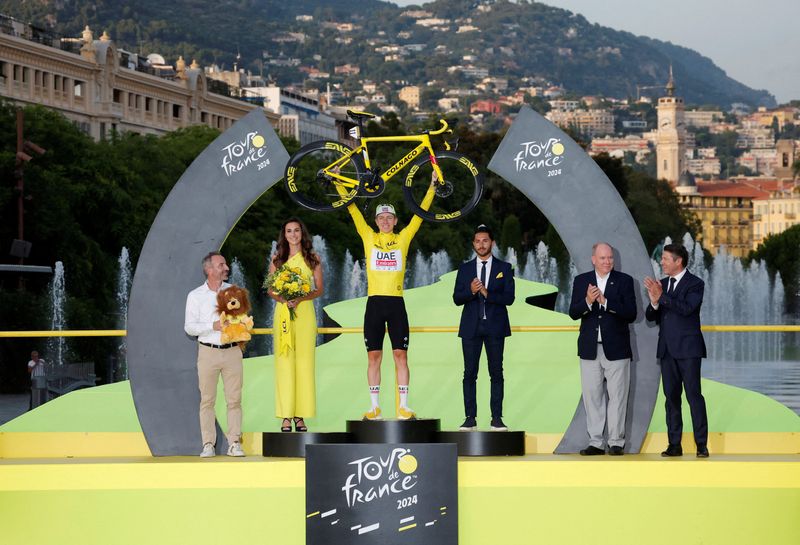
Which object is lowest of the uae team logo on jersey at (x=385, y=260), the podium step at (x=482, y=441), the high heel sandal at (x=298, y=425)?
the podium step at (x=482, y=441)

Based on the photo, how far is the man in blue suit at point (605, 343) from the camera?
1191 centimetres

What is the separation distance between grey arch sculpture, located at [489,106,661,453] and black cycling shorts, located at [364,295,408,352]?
1.46 m

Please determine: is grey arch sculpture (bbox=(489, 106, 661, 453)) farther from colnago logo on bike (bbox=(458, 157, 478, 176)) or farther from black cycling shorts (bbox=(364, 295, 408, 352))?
black cycling shorts (bbox=(364, 295, 408, 352))

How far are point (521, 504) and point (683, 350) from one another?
71.5 inches

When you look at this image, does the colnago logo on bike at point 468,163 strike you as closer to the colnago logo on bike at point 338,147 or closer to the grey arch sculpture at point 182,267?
the colnago logo on bike at point 338,147

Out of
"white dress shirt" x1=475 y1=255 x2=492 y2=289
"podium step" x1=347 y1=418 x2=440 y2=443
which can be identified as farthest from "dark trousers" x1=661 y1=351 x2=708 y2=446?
"podium step" x1=347 y1=418 x2=440 y2=443

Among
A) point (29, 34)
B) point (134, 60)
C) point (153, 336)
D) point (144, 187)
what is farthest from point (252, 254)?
point (134, 60)

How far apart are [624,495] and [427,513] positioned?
4.67 ft

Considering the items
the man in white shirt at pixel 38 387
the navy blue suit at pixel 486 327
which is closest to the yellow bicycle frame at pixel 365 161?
the navy blue suit at pixel 486 327

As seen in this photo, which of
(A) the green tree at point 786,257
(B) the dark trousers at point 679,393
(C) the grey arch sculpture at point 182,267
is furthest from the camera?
(A) the green tree at point 786,257

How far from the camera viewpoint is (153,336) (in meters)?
12.6

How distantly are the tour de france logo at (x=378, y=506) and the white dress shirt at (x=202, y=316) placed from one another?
1.74 m

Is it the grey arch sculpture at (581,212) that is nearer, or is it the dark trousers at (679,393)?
the dark trousers at (679,393)

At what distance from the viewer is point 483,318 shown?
480 inches
